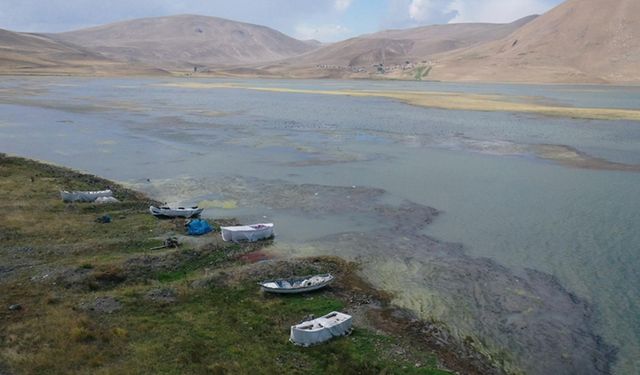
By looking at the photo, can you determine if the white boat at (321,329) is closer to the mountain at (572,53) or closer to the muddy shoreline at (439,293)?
the muddy shoreline at (439,293)

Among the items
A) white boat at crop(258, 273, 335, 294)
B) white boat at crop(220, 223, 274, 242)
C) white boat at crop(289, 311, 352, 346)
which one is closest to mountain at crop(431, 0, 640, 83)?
white boat at crop(220, 223, 274, 242)

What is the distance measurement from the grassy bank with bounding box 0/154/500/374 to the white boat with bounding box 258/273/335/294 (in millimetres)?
226

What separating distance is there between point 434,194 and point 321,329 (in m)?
17.0

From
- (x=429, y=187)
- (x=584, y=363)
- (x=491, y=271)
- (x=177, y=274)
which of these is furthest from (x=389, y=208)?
(x=584, y=363)

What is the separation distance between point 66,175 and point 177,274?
52.5ft

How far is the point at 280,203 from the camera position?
86.9ft

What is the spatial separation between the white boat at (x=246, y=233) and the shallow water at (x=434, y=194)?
72 cm

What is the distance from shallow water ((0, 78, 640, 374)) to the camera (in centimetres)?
1639

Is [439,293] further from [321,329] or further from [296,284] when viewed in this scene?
[321,329]

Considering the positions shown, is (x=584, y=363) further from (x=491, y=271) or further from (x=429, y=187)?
(x=429, y=187)

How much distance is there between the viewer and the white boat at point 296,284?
15.9 meters

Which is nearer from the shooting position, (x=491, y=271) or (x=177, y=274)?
(x=177, y=274)

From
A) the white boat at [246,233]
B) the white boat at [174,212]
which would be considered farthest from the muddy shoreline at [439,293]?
the white boat at [174,212]

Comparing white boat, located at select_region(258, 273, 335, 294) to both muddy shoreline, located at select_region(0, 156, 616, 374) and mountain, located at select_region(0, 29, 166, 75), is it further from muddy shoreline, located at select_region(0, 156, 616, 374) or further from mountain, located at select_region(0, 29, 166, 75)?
mountain, located at select_region(0, 29, 166, 75)
